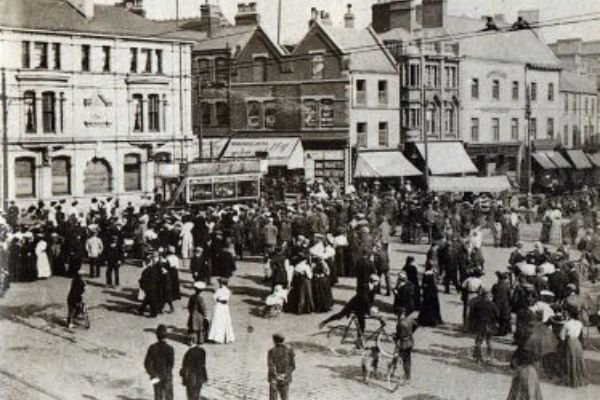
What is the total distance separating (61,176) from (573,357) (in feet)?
101

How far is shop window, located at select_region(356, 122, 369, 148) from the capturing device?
46312 mm

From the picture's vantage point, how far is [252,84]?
48.8 m

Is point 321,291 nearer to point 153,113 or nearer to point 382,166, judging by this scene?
point 153,113

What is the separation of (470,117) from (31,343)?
39.3 metres

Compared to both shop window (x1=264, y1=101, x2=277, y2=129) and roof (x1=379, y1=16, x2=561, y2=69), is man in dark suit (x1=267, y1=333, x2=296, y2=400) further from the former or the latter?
roof (x1=379, y1=16, x2=561, y2=69)

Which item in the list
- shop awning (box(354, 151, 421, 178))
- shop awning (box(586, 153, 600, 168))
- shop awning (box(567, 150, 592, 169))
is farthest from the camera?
shop awning (box(586, 153, 600, 168))

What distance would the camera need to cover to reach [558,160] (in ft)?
181

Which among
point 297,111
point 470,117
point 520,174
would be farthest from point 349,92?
point 520,174

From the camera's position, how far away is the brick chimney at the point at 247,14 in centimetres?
5194

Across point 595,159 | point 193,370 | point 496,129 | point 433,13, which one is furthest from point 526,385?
point 595,159

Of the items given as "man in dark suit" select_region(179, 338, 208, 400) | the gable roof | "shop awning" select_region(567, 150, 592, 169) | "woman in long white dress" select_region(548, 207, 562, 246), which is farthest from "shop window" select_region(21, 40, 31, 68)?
"shop awning" select_region(567, 150, 592, 169)


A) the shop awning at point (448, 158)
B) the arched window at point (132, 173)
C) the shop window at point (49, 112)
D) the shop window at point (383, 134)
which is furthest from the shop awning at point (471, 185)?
the shop window at point (49, 112)

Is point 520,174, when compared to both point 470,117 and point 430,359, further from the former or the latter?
point 430,359

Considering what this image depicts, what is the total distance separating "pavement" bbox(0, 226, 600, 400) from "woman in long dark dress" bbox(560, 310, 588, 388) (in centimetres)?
19
